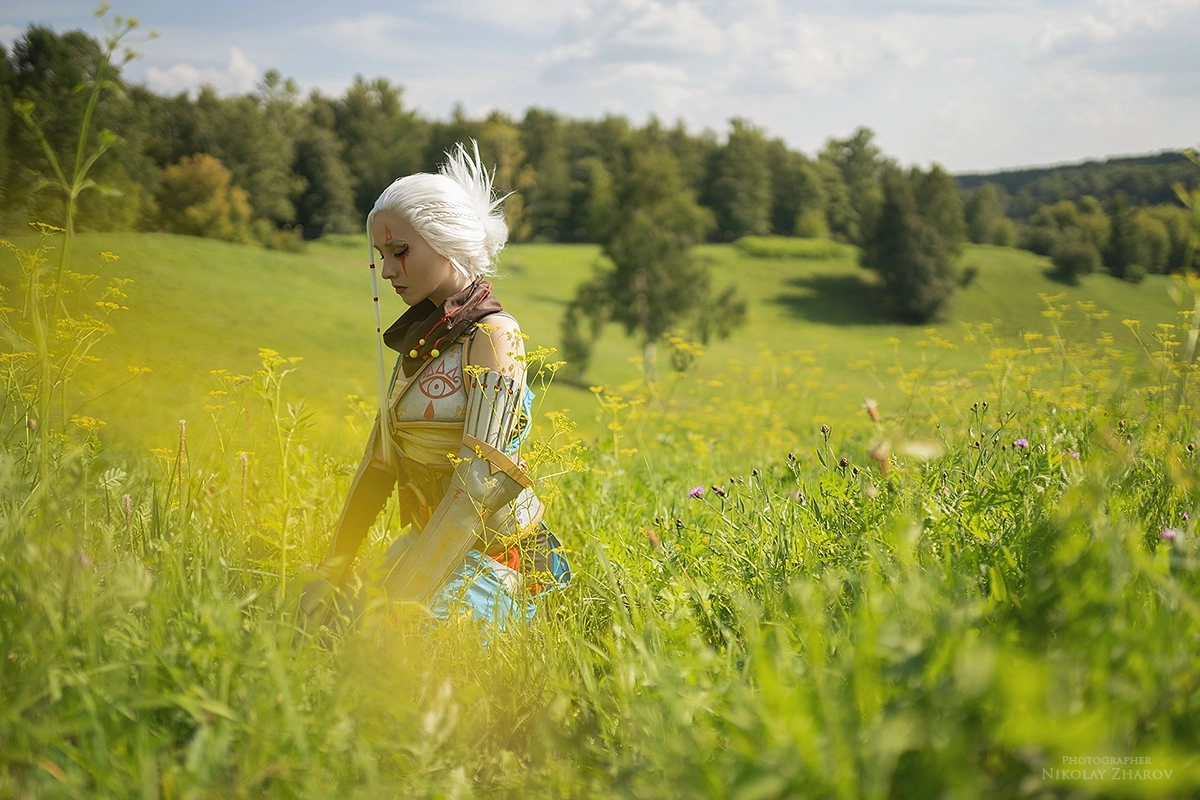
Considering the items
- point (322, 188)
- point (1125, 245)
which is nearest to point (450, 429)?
point (322, 188)

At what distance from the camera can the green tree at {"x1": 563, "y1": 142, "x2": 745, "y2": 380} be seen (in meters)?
30.6

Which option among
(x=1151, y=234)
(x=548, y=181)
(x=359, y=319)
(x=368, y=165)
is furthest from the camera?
(x=548, y=181)

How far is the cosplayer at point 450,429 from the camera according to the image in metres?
2.63

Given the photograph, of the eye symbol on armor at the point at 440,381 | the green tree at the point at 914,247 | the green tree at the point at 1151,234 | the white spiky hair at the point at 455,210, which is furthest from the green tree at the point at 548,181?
the eye symbol on armor at the point at 440,381

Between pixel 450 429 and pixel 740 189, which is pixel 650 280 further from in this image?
pixel 740 189

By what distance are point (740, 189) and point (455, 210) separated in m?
72.4

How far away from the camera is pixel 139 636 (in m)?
1.69

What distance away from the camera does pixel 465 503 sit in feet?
8.64

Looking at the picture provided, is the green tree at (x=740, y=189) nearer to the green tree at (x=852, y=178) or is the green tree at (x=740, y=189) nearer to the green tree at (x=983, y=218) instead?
the green tree at (x=852, y=178)

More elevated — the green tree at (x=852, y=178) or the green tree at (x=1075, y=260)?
the green tree at (x=852, y=178)

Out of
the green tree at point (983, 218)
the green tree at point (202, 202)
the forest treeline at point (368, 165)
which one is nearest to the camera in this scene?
the forest treeline at point (368, 165)

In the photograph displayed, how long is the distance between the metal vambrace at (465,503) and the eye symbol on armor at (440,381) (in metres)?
0.21

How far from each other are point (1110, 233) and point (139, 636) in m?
59.8

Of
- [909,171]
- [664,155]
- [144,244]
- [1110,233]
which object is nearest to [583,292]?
[664,155]
